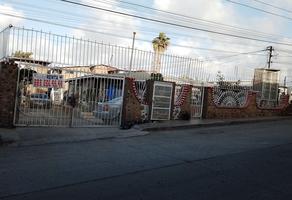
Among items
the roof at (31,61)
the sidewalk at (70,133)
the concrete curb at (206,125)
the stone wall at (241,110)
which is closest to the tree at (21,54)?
the roof at (31,61)

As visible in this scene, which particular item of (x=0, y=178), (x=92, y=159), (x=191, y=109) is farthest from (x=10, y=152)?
(x=191, y=109)

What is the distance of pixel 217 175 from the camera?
939cm

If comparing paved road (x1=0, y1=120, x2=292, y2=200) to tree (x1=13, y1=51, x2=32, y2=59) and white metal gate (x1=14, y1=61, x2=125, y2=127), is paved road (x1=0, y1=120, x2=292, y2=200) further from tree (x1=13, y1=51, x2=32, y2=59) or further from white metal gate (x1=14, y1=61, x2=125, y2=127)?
tree (x1=13, y1=51, x2=32, y2=59)

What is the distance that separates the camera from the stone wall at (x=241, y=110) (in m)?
22.6

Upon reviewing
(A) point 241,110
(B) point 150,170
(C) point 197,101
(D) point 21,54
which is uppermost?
(D) point 21,54

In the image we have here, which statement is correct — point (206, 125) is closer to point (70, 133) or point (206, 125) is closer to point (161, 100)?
point (161, 100)

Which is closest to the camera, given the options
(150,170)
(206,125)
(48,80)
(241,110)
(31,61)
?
(150,170)

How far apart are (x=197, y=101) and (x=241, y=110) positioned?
130 inches

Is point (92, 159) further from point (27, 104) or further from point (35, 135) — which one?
point (27, 104)

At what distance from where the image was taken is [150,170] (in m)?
9.75

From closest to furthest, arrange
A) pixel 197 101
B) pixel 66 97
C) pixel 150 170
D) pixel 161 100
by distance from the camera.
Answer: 1. pixel 150 170
2. pixel 66 97
3. pixel 161 100
4. pixel 197 101

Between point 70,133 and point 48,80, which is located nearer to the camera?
point 70,133

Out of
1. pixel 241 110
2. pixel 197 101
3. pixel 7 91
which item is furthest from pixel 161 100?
pixel 7 91

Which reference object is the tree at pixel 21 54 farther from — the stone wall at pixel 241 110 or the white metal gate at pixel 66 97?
the stone wall at pixel 241 110
